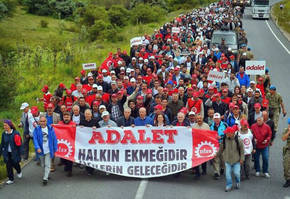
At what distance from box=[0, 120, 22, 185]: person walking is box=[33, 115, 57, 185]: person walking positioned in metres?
0.45

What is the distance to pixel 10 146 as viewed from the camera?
36.2 feet

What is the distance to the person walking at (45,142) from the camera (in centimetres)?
1094

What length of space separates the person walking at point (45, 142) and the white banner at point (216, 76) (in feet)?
21.6

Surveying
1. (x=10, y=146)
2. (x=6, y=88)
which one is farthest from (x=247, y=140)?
(x=6, y=88)

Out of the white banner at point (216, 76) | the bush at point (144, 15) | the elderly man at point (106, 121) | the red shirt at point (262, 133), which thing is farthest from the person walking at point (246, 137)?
the bush at point (144, 15)

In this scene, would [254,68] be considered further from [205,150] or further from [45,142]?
[45,142]

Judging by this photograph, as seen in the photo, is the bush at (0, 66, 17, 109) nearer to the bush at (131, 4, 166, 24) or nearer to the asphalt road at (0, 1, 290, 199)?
the asphalt road at (0, 1, 290, 199)

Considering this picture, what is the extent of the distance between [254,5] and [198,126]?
147ft

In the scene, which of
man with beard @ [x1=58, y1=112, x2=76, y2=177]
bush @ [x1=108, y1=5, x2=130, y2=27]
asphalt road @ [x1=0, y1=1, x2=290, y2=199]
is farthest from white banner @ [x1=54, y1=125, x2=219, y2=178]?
bush @ [x1=108, y1=5, x2=130, y2=27]

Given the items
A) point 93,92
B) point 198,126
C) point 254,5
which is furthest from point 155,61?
point 254,5

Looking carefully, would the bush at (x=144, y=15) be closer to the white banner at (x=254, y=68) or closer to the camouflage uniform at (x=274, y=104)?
the white banner at (x=254, y=68)

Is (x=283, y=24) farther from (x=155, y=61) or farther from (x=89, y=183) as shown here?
(x=89, y=183)

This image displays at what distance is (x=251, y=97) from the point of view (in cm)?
1339

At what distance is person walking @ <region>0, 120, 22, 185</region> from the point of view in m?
11.0
